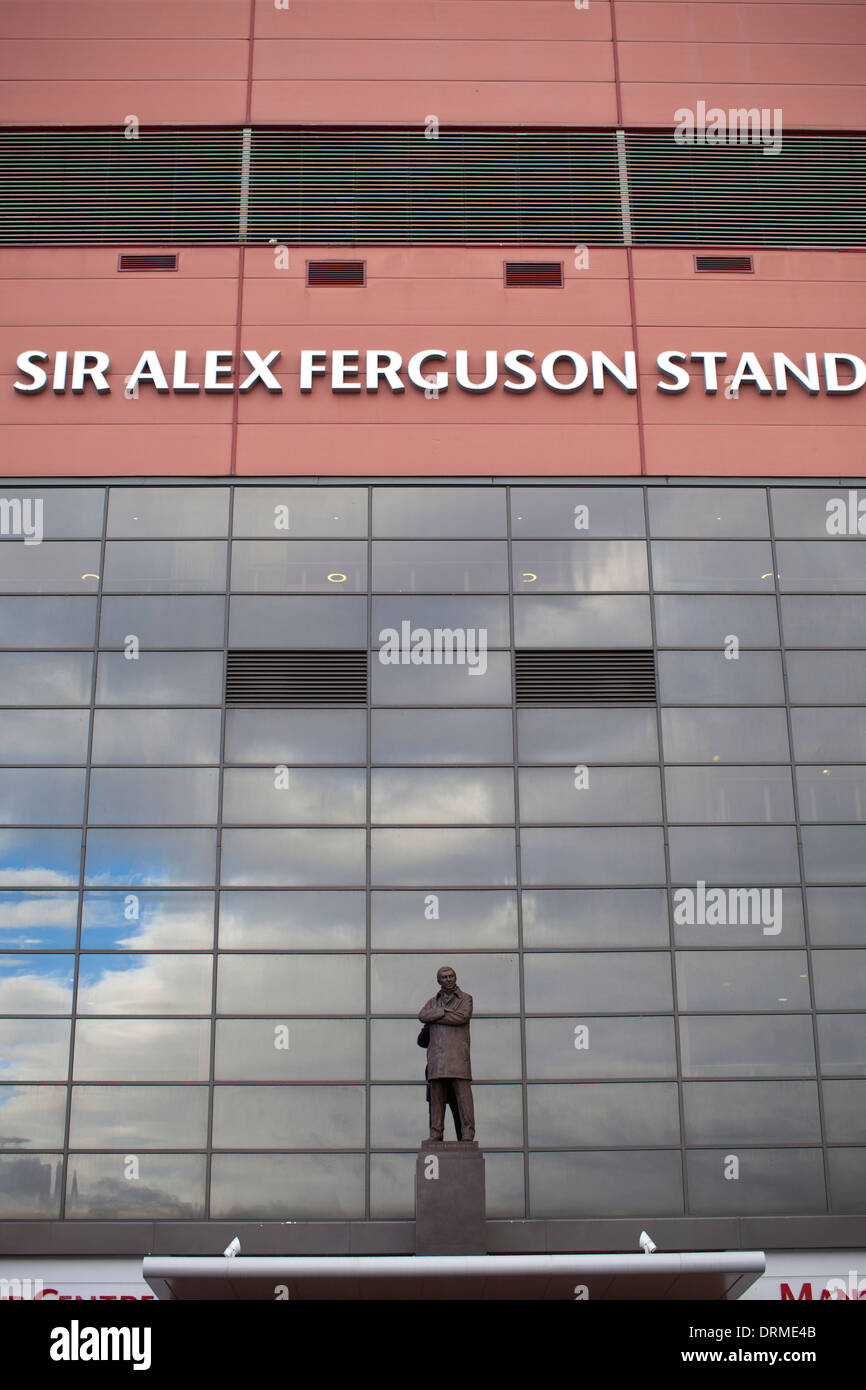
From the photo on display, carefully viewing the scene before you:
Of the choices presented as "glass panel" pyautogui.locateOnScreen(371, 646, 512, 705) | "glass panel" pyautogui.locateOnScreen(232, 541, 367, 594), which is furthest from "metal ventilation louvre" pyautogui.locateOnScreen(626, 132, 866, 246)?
"glass panel" pyautogui.locateOnScreen(371, 646, 512, 705)

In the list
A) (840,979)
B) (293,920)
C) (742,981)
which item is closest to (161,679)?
(293,920)

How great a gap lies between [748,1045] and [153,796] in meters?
9.51

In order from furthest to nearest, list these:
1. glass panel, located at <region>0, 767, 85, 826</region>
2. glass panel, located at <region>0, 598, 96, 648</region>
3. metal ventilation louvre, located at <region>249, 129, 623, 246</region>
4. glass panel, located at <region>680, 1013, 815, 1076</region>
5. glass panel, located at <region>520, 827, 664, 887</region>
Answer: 1. metal ventilation louvre, located at <region>249, 129, 623, 246</region>
2. glass panel, located at <region>0, 598, 96, 648</region>
3. glass panel, located at <region>0, 767, 85, 826</region>
4. glass panel, located at <region>520, 827, 664, 887</region>
5. glass panel, located at <region>680, 1013, 815, 1076</region>

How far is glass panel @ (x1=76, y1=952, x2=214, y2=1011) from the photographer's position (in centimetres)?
1789

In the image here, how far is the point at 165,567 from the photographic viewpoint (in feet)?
65.8

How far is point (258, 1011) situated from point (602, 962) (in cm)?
506

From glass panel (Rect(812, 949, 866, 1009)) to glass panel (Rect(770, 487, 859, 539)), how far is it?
6811 millimetres

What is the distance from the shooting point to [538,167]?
22.2 meters

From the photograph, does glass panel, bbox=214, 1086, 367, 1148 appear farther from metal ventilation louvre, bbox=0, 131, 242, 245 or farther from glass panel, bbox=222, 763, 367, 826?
metal ventilation louvre, bbox=0, 131, 242, 245

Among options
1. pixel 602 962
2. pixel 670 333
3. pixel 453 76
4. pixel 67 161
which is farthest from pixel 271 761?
pixel 453 76
